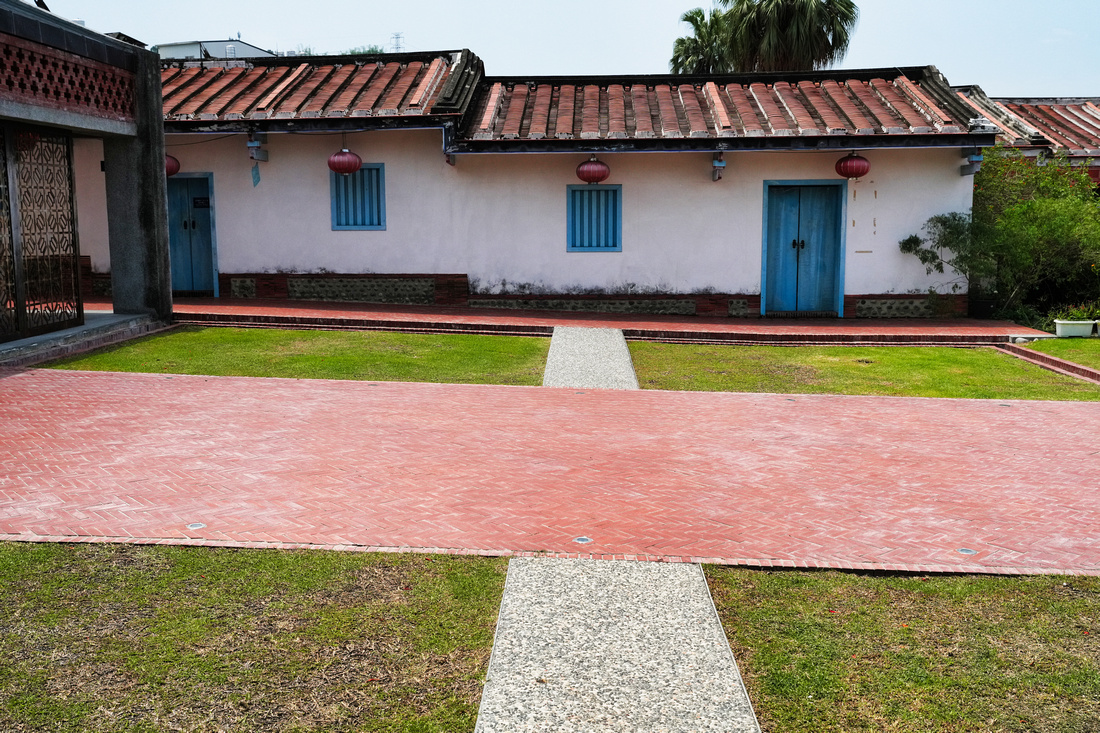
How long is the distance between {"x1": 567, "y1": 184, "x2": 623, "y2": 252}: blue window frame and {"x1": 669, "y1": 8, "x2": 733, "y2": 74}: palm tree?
23037 millimetres

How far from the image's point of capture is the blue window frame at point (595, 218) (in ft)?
55.2

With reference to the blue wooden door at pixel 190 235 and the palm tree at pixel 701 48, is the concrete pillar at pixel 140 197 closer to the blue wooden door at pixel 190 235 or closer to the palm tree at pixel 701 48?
the blue wooden door at pixel 190 235

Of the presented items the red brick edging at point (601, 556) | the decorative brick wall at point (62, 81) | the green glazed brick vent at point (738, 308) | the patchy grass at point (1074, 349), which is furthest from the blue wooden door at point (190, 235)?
the patchy grass at point (1074, 349)

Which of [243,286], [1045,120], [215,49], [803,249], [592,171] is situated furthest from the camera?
[215,49]

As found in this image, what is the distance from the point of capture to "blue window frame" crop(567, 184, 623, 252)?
55.2 ft

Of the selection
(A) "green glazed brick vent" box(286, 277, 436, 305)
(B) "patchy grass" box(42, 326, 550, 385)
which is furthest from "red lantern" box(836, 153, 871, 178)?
(A) "green glazed brick vent" box(286, 277, 436, 305)

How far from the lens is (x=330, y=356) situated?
40.7ft

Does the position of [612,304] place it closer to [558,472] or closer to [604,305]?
[604,305]

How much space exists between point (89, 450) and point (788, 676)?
5.89 m

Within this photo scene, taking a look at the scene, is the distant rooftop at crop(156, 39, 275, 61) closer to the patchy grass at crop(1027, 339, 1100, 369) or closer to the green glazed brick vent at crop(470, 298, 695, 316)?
the green glazed brick vent at crop(470, 298, 695, 316)

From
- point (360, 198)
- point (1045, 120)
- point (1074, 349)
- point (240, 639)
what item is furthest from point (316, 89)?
point (1045, 120)

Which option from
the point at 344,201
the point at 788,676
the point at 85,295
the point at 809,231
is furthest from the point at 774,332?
the point at 85,295

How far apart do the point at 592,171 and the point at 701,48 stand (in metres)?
25.2

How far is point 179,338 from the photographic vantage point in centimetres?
1356
